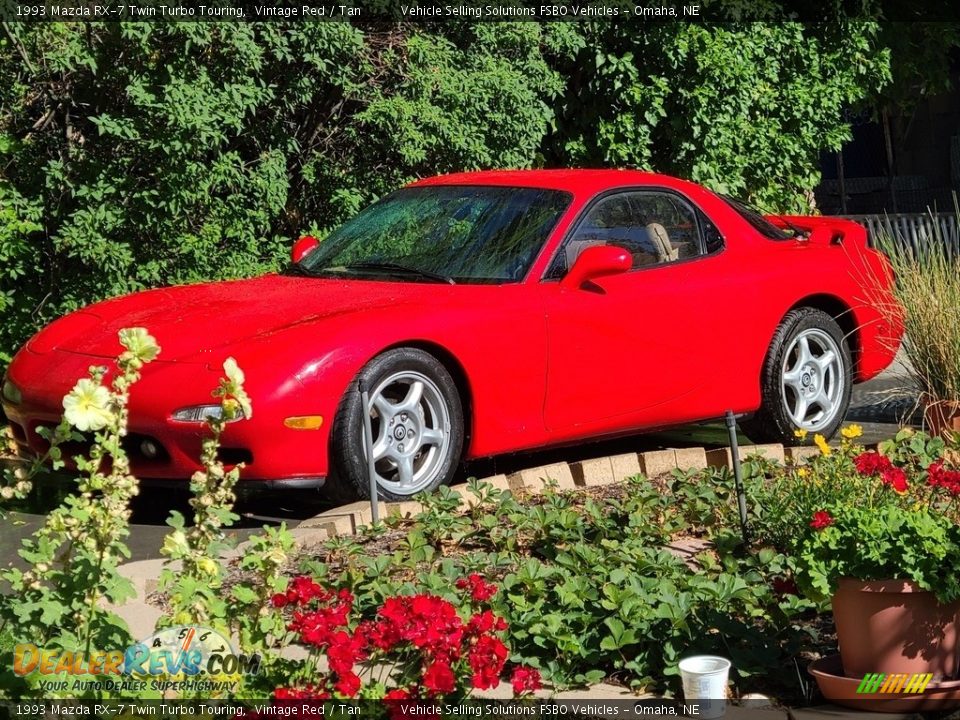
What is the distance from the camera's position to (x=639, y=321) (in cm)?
800

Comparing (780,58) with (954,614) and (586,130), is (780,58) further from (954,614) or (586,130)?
(954,614)

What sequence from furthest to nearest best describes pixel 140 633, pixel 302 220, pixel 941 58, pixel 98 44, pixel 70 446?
pixel 941 58 < pixel 302 220 < pixel 98 44 < pixel 70 446 < pixel 140 633

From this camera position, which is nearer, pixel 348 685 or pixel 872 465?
pixel 348 685

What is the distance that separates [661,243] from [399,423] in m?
2.12

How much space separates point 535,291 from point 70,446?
93.6 inches

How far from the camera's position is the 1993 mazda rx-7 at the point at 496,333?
6828 millimetres

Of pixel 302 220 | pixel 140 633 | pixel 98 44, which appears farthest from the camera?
pixel 302 220

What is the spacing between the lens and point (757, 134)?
13336 millimetres

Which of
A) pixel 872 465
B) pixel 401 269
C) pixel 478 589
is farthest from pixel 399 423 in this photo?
pixel 478 589

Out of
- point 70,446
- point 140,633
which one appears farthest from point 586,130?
point 140,633

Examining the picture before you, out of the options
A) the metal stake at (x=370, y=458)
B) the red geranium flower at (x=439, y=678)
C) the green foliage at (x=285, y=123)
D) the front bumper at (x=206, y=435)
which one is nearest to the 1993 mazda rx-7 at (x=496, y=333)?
the front bumper at (x=206, y=435)

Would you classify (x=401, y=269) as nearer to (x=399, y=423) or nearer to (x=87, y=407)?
(x=399, y=423)

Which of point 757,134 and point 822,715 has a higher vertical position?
point 757,134

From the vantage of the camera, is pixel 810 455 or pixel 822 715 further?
pixel 810 455
